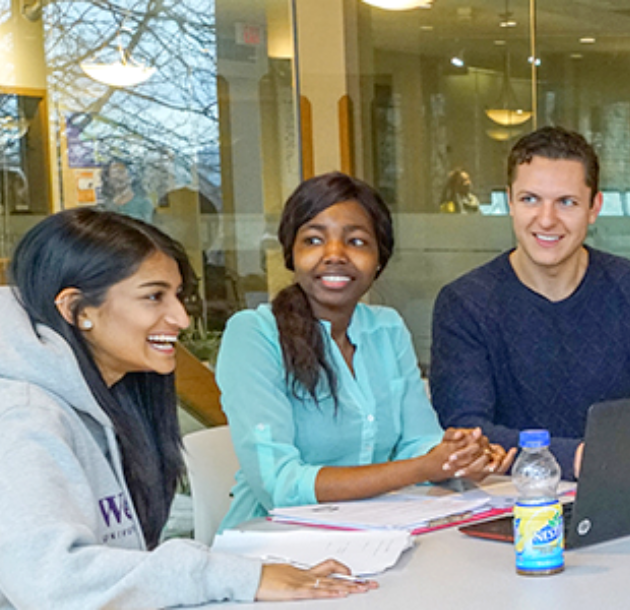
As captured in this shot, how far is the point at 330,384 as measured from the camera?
2346 mm

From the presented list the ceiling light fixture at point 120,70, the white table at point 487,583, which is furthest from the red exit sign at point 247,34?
the white table at point 487,583

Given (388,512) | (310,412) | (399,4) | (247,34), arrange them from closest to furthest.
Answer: (388,512) → (310,412) → (247,34) → (399,4)

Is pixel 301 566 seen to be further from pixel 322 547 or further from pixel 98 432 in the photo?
pixel 98 432

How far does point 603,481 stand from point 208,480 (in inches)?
39.4

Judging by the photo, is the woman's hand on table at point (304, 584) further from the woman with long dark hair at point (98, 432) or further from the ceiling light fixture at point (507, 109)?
the ceiling light fixture at point (507, 109)

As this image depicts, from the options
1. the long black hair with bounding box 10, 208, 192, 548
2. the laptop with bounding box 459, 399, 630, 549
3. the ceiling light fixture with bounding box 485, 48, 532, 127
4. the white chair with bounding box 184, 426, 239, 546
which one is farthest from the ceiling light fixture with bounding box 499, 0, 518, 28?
the laptop with bounding box 459, 399, 630, 549

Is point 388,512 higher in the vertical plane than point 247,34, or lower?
lower

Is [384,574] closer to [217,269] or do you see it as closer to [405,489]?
[405,489]

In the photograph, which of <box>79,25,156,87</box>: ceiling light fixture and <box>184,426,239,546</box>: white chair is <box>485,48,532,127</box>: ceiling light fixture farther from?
<box>184,426,239,546</box>: white chair

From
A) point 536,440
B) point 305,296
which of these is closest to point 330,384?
point 305,296

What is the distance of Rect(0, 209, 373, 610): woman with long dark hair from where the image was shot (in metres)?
1.45

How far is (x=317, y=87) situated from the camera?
220 inches

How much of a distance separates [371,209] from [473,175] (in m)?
3.15

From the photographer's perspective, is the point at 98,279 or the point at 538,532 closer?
the point at 538,532
